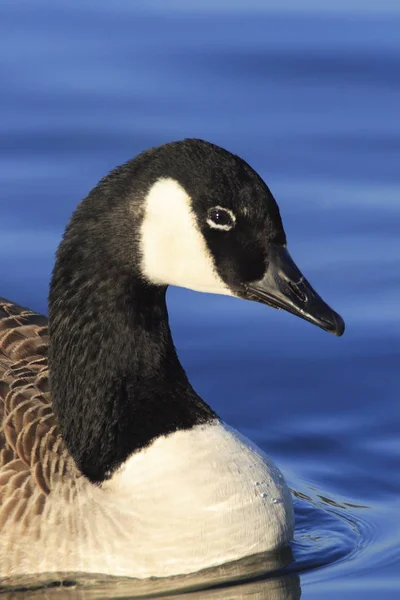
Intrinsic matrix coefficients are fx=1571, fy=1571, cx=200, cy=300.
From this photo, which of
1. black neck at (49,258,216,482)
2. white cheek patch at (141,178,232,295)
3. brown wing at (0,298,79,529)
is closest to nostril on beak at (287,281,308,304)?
white cheek patch at (141,178,232,295)

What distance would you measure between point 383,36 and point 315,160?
258 centimetres

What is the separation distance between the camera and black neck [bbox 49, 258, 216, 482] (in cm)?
850

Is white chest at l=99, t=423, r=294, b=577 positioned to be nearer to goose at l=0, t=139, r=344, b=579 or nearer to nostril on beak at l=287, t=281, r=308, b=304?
goose at l=0, t=139, r=344, b=579

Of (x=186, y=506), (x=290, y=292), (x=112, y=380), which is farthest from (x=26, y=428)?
(x=290, y=292)

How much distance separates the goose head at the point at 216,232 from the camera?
26.5ft

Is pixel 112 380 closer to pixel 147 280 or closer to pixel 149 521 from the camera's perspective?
pixel 147 280

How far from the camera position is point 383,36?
15.6m

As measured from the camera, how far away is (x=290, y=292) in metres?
8.41

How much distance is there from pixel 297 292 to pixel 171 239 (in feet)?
2.51

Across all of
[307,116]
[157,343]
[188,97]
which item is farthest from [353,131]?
[157,343]

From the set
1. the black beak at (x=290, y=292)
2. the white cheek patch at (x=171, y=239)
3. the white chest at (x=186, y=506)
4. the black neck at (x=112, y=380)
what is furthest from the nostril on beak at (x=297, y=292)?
the white chest at (x=186, y=506)

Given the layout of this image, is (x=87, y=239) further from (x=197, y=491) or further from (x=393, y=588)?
(x=393, y=588)

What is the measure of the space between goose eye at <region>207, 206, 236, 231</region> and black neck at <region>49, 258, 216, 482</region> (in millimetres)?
533

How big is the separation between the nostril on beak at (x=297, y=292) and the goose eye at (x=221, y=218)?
480mm
